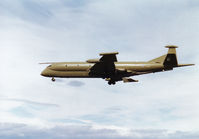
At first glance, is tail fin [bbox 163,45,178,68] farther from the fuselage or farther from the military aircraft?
the fuselage

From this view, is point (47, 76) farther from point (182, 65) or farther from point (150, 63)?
point (182, 65)

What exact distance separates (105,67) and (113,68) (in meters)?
1.68

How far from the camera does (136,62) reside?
6419 centimetres

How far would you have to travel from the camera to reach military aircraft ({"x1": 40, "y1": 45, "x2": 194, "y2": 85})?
6146cm

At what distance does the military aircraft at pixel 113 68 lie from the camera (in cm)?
6146

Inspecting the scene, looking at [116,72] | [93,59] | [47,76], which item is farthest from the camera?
[47,76]

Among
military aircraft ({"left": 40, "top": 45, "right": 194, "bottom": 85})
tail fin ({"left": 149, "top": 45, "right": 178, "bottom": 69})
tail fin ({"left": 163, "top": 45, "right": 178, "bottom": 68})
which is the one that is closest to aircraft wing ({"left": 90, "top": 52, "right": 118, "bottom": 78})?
military aircraft ({"left": 40, "top": 45, "right": 194, "bottom": 85})

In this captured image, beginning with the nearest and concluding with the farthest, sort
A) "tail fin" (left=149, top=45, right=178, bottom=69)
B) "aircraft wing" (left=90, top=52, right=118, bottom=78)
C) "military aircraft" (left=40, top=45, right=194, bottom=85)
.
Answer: "aircraft wing" (left=90, top=52, right=118, bottom=78) < "tail fin" (left=149, top=45, right=178, bottom=69) < "military aircraft" (left=40, top=45, right=194, bottom=85)

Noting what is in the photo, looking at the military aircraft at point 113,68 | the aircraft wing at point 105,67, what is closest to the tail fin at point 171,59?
the military aircraft at point 113,68

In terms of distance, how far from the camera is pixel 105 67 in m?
61.7

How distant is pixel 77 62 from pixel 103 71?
248 inches

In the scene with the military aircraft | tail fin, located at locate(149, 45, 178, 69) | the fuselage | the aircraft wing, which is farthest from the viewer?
the fuselage

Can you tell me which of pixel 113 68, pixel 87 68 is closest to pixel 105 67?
pixel 113 68

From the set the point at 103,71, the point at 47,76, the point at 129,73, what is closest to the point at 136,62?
the point at 129,73
